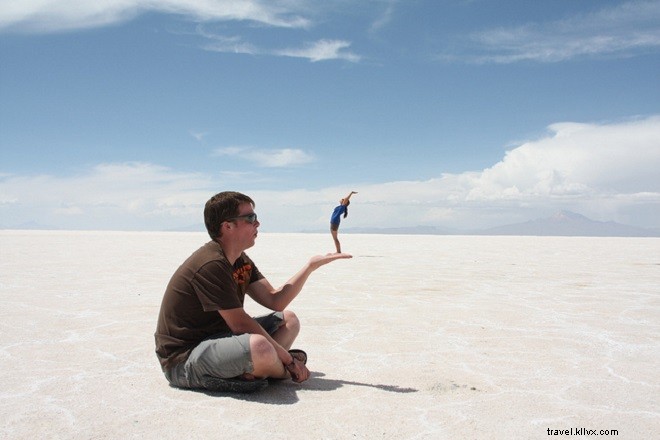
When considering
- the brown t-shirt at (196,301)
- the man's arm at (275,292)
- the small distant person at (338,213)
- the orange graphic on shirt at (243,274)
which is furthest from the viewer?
the small distant person at (338,213)

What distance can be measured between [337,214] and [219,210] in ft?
35.9

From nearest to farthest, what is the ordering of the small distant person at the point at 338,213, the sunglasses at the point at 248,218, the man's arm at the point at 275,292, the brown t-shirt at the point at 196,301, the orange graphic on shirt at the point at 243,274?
the brown t-shirt at the point at 196,301 → the sunglasses at the point at 248,218 → the orange graphic on shirt at the point at 243,274 → the man's arm at the point at 275,292 → the small distant person at the point at 338,213

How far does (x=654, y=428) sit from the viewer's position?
2570mm

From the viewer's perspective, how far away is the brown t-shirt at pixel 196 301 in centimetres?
274

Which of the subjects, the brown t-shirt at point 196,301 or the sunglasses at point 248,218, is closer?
the brown t-shirt at point 196,301

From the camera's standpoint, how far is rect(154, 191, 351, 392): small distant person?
2766 millimetres

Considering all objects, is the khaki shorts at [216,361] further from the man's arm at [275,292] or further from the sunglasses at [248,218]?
the sunglasses at [248,218]

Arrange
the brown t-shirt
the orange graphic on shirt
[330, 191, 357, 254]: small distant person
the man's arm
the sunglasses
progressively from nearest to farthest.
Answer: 1. the brown t-shirt
2. the sunglasses
3. the orange graphic on shirt
4. the man's arm
5. [330, 191, 357, 254]: small distant person

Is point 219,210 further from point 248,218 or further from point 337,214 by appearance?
point 337,214

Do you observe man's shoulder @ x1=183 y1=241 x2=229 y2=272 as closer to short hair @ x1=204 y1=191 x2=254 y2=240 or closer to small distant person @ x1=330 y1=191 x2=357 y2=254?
short hair @ x1=204 y1=191 x2=254 y2=240

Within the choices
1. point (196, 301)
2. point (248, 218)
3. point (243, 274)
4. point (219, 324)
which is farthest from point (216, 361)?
point (248, 218)

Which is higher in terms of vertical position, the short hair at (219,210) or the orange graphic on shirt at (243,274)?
the short hair at (219,210)

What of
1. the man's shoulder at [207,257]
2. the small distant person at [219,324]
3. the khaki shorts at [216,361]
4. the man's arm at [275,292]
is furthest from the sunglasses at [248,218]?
the khaki shorts at [216,361]

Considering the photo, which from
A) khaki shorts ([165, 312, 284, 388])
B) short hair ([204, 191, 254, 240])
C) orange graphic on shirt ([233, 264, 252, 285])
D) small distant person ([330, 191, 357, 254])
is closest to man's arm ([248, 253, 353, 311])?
orange graphic on shirt ([233, 264, 252, 285])
